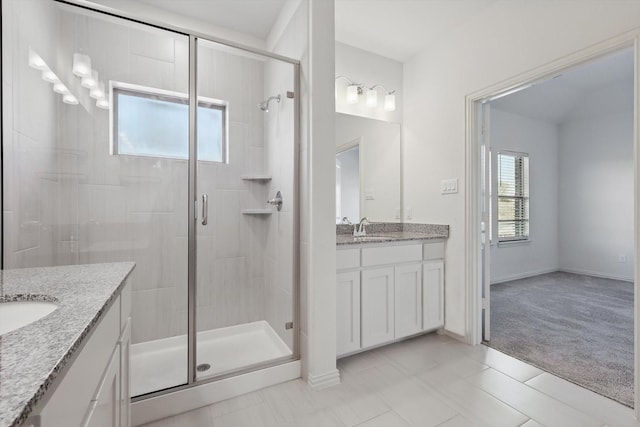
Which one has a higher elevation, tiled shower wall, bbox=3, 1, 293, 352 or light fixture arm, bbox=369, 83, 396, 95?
light fixture arm, bbox=369, 83, 396, 95

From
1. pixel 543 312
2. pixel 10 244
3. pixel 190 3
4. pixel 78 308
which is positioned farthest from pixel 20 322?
pixel 543 312

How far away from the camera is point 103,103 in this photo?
1.84 m

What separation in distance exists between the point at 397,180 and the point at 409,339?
1556 millimetres

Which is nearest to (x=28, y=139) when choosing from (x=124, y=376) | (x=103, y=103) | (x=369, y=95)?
(x=103, y=103)

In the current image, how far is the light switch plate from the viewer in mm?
2512

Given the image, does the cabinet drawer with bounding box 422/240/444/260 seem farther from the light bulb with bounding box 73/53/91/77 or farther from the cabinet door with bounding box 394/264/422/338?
the light bulb with bounding box 73/53/91/77

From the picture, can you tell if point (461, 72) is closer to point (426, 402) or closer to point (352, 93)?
point (352, 93)

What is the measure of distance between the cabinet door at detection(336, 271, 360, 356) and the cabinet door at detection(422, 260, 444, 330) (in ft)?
2.31

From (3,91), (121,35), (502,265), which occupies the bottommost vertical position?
(502,265)

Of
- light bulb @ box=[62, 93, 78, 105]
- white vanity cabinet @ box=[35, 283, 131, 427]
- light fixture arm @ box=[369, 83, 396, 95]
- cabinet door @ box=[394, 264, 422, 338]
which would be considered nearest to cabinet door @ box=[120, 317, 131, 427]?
white vanity cabinet @ box=[35, 283, 131, 427]

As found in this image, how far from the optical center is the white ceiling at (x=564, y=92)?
149 inches

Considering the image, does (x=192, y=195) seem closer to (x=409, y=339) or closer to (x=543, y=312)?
(x=409, y=339)

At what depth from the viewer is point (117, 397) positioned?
0.98 m

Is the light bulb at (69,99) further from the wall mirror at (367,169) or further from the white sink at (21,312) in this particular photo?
the wall mirror at (367,169)
